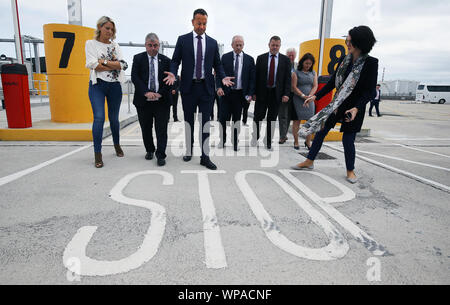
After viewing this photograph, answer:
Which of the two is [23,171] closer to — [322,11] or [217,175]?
[217,175]

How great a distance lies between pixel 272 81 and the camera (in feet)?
17.3

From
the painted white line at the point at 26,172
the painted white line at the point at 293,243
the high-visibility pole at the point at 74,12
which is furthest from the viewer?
the high-visibility pole at the point at 74,12

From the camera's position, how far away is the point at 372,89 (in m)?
3.45

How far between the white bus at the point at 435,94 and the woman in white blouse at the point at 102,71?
42.0 meters

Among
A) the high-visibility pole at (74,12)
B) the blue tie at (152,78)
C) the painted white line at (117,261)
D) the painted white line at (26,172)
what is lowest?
the painted white line at (117,261)

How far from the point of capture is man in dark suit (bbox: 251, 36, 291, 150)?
16.9 ft

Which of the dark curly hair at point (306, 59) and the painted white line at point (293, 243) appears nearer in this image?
the painted white line at point (293, 243)

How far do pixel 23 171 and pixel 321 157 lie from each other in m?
4.52

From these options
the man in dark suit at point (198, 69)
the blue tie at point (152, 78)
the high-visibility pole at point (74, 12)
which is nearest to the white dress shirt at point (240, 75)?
the man in dark suit at point (198, 69)

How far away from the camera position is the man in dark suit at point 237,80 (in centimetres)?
511

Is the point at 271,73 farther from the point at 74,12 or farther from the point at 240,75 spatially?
the point at 74,12

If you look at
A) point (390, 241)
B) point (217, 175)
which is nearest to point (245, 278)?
point (390, 241)

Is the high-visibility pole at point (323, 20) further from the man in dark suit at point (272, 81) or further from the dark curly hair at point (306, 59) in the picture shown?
the man in dark suit at point (272, 81)

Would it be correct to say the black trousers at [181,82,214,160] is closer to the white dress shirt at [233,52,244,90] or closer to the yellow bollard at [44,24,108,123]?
the white dress shirt at [233,52,244,90]
